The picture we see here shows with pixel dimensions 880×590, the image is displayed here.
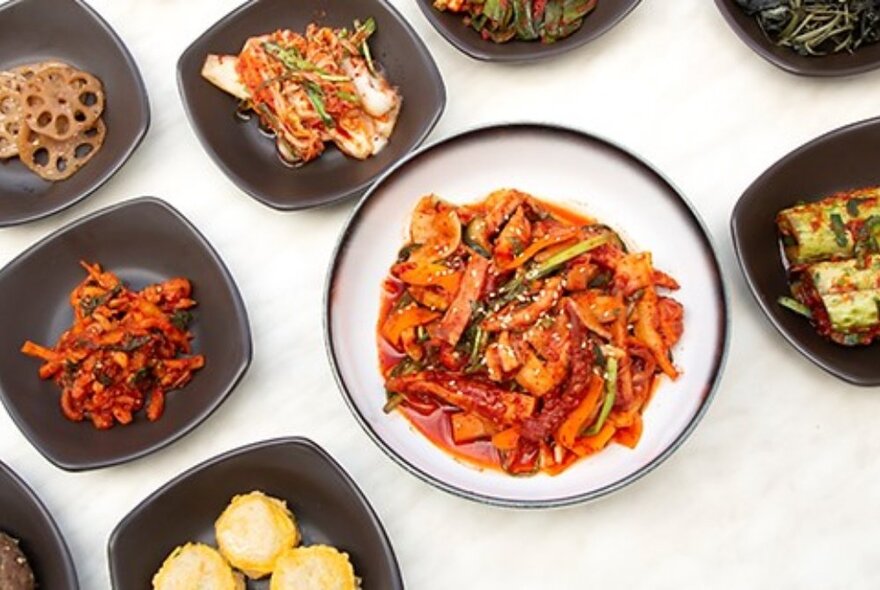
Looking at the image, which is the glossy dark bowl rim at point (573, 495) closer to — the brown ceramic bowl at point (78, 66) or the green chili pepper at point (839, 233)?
the green chili pepper at point (839, 233)

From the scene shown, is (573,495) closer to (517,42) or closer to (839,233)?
(839,233)

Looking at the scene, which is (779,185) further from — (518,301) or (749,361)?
(518,301)

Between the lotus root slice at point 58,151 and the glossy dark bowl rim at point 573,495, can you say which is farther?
the lotus root slice at point 58,151

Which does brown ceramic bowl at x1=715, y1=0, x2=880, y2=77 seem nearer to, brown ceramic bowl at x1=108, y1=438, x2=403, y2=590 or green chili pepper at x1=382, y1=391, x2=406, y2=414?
green chili pepper at x1=382, y1=391, x2=406, y2=414

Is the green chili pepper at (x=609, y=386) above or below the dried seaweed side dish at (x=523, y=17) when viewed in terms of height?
below

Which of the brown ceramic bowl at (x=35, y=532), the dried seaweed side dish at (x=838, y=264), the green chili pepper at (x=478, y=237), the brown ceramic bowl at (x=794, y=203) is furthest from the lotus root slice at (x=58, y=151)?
the dried seaweed side dish at (x=838, y=264)
